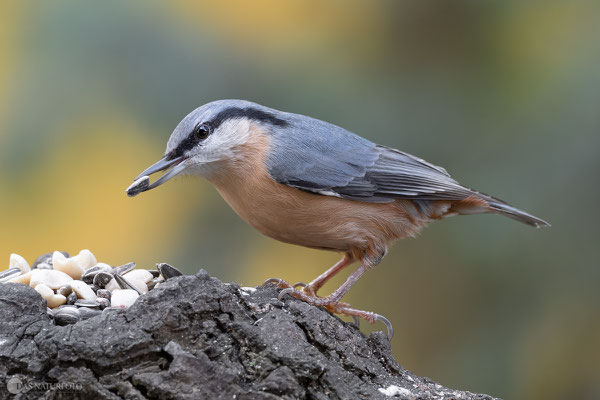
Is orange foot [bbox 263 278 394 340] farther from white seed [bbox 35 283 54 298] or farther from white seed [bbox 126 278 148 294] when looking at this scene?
white seed [bbox 35 283 54 298]

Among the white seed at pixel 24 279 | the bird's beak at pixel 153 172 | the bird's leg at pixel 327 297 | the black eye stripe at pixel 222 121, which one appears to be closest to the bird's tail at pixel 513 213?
the bird's leg at pixel 327 297

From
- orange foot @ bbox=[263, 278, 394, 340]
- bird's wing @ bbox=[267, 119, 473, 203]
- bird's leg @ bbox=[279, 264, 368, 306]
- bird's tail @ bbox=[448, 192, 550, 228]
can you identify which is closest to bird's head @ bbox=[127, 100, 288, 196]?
bird's wing @ bbox=[267, 119, 473, 203]

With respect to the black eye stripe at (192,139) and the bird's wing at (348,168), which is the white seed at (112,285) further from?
the bird's wing at (348,168)

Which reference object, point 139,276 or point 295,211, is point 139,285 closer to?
point 139,276

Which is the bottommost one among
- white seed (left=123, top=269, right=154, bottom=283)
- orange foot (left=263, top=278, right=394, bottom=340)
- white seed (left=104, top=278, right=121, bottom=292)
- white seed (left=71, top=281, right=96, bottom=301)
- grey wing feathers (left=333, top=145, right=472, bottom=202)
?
white seed (left=71, top=281, right=96, bottom=301)

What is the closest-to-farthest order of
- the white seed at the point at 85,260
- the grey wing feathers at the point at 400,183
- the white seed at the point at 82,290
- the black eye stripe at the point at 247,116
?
the white seed at the point at 82,290 → the white seed at the point at 85,260 → the black eye stripe at the point at 247,116 → the grey wing feathers at the point at 400,183

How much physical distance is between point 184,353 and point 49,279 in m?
0.79

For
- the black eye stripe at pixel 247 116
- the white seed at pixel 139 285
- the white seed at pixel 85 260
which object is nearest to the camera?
the white seed at pixel 139 285

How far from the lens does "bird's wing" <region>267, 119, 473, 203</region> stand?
9.96 ft

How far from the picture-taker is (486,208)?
344cm

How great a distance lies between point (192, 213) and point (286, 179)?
2.85 ft

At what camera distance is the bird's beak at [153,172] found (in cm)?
282

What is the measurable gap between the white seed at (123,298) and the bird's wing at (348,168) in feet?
2.79

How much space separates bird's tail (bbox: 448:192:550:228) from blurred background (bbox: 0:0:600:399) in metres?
0.06
